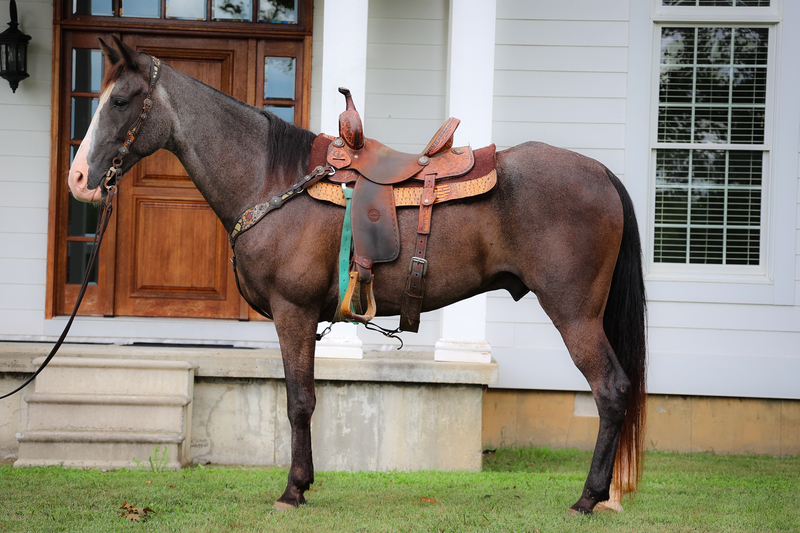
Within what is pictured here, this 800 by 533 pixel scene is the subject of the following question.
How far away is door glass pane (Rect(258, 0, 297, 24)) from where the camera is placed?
5410mm

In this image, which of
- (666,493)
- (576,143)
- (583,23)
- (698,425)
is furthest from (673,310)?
(583,23)

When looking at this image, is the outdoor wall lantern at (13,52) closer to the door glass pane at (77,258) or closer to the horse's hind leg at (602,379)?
the door glass pane at (77,258)

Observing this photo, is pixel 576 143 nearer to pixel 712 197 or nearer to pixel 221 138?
pixel 712 197

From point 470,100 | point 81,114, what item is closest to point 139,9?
point 81,114

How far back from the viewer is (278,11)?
5.43m

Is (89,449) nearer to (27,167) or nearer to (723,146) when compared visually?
(27,167)

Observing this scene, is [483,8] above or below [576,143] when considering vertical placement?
above

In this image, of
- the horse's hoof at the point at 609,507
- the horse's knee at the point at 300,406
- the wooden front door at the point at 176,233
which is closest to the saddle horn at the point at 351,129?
the horse's knee at the point at 300,406

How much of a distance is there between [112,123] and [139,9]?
9.79 feet

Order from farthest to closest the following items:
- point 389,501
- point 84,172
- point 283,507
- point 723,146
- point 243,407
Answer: point 723,146, point 243,407, point 389,501, point 283,507, point 84,172

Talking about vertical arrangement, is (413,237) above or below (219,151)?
below

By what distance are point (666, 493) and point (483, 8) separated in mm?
3355

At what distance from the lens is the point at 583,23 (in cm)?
533

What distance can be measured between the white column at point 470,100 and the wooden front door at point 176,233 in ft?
5.83
